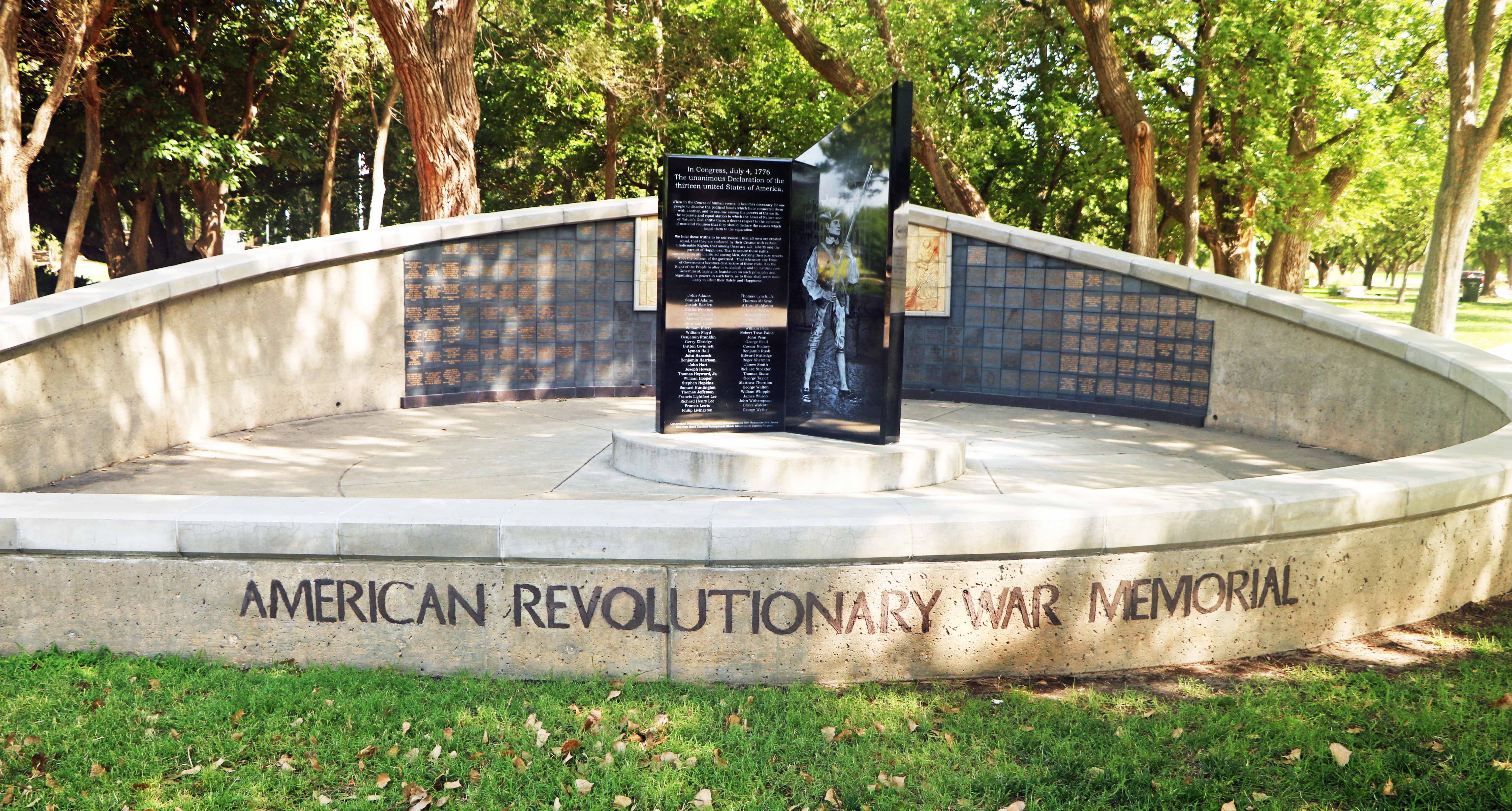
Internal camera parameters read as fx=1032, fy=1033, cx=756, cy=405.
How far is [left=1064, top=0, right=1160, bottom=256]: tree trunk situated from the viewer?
53.7ft

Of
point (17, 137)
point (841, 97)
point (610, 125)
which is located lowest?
point (17, 137)

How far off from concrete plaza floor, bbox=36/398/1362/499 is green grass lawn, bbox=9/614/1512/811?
184 cm

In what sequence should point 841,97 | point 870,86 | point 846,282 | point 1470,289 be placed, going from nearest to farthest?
1. point 846,282
2. point 870,86
3. point 841,97
4. point 1470,289

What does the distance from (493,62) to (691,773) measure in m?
25.8

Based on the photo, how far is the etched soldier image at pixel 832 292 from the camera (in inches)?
268

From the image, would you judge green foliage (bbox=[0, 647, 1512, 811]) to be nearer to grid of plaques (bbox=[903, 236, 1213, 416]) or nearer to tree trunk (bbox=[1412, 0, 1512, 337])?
grid of plaques (bbox=[903, 236, 1213, 416])

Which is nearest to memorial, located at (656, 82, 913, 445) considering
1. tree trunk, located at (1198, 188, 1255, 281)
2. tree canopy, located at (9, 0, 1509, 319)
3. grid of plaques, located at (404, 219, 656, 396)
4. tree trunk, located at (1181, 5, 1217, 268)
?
grid of plaques, located at (404, 219, 656, 396)

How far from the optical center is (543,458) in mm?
7762

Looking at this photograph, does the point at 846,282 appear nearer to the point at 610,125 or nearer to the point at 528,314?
the point at 528,314

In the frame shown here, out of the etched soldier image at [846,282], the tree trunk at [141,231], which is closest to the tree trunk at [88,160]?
the tree trunk at [141,231]

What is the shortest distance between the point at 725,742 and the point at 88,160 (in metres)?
18.0

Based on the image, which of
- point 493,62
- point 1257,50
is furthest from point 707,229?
point 493,62

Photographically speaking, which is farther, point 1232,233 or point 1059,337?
point 1232,233

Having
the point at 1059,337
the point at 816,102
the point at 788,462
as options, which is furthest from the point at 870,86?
the point at 788,462
